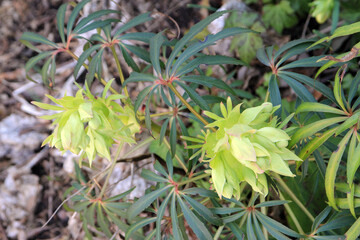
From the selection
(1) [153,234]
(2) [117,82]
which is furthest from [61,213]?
(1) [153,234]

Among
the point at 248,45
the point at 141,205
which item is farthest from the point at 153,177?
the point at 248,45

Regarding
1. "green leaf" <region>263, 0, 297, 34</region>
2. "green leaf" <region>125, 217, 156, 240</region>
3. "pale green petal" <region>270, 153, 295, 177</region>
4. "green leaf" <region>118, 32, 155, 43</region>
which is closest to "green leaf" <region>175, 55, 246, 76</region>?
Result: "green leaf" <region>118, 32, 155, 43</region>

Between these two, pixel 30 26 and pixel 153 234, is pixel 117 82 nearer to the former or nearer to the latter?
pixel 30 26

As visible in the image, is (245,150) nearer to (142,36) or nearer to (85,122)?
(85,122)

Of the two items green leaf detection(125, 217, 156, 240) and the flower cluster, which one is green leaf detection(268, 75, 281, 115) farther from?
green leaf detection(125, 217, 156, 240)

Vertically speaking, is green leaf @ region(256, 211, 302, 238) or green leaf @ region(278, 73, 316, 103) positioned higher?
green leaf @ region(278, 73, 316, 103)

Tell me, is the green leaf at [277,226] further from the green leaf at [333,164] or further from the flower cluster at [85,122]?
the flower cluster at [85,122]

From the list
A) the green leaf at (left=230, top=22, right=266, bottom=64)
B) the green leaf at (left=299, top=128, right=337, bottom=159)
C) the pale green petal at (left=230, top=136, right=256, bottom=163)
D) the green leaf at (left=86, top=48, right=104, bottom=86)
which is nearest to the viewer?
the pale green petal at (left=230, top=136, right=256, bottom=163)
